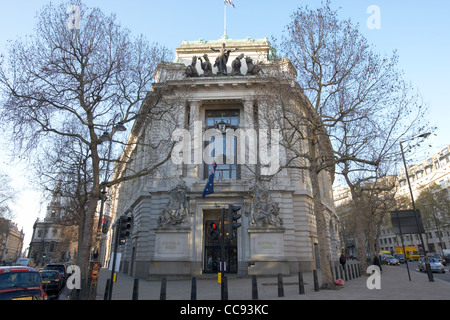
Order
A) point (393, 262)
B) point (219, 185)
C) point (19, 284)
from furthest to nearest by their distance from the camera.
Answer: point (393, 262)
point (219, 185)
point (19, 284)

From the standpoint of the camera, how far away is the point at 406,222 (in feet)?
60.8

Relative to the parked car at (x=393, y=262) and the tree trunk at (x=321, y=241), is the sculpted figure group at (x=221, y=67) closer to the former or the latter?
the tree trunk at (x=321, y=241)

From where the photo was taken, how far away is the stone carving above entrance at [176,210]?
861 inches

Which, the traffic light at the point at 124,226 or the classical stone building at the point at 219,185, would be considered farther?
the classical stone building at the point at 219,185

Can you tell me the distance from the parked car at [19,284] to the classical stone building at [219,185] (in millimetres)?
10403

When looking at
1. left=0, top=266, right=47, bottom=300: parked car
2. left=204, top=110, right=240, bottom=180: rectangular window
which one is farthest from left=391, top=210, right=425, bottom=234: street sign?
left=0, top=266, right=47, bottom=300: parked car

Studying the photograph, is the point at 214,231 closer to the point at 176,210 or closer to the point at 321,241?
the point at 321,241

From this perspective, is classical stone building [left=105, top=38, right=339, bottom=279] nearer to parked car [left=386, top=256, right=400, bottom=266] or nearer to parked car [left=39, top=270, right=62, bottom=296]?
parked car [left=39, top=270, right=62, bottom=296]

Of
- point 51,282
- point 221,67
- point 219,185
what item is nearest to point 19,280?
point 51,282

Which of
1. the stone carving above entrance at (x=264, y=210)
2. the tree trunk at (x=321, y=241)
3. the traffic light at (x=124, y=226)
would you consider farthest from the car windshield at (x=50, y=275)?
the tree trunk at (x=321, y=241)

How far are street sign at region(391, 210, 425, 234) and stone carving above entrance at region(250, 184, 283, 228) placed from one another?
7664 mm

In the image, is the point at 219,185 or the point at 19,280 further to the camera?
the point at 219,185

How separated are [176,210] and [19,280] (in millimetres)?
13218
